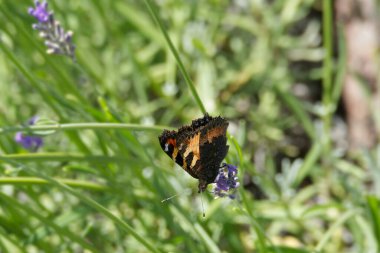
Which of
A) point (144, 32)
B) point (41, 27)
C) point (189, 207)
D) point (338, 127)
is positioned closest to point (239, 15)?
point (144, 32)

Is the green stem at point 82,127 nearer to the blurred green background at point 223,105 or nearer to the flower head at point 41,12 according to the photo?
the flower head at point 41,12

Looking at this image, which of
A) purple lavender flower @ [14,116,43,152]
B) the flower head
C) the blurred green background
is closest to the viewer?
the flower head

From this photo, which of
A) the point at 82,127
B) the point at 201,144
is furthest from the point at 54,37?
the point at 201,144

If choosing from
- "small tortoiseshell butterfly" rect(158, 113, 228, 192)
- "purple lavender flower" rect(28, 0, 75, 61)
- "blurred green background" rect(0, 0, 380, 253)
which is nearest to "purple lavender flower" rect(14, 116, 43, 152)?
"blurred green background" rect(0, 0, 380, 253)

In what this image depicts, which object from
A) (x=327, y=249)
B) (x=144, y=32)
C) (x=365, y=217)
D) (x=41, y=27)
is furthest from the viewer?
(x=144, y=32)

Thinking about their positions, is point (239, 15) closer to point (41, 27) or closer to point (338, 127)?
point (338, 127)

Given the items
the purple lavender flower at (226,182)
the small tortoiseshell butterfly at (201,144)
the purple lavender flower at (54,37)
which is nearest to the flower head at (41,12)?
the purple lavender flower at (54,37)

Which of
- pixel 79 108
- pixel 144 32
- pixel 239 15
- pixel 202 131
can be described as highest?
pixel 239 15

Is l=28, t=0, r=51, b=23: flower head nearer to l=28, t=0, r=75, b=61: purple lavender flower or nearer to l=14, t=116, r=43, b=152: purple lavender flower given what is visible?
l=28, t=0, r=75, b=61: purple lavender flower
